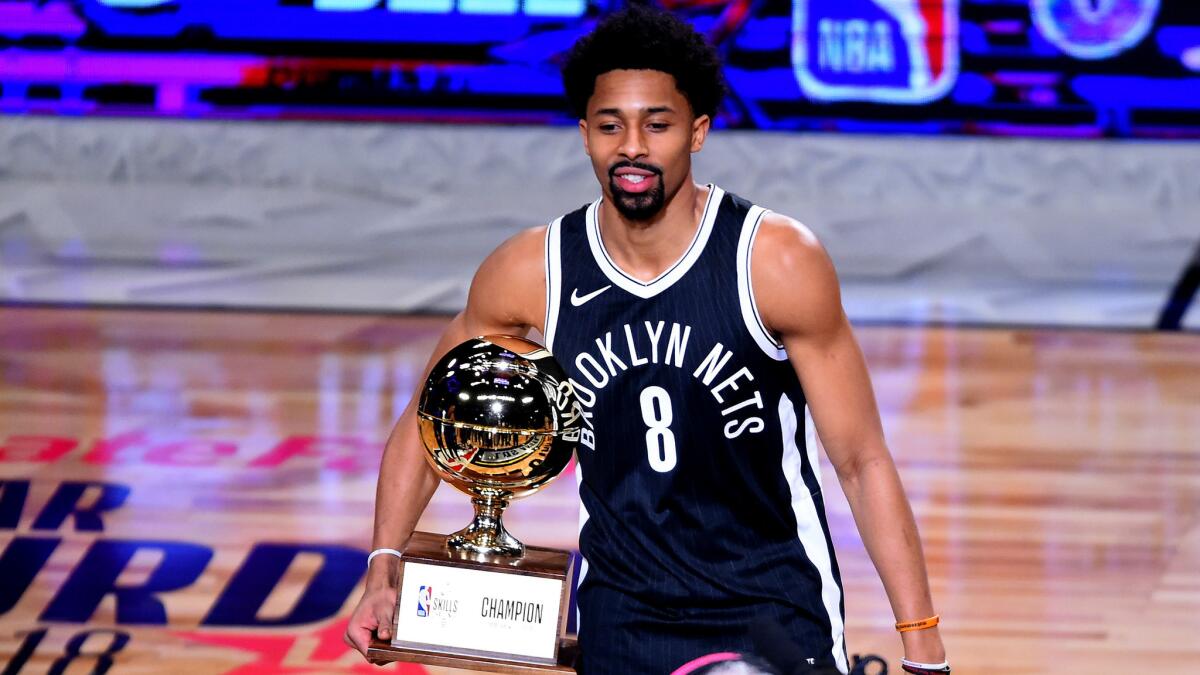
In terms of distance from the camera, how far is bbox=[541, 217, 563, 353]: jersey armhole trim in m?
2.09

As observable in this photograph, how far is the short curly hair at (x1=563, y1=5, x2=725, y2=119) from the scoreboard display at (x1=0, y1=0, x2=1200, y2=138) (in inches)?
283

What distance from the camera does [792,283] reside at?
197 cm

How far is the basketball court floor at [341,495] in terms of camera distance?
11.3 ft

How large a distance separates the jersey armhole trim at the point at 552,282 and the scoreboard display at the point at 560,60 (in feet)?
23.4

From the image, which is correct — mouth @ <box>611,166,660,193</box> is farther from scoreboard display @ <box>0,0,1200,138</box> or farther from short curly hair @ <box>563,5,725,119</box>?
scoreboard display @ <box>0,0,1200,138</box>

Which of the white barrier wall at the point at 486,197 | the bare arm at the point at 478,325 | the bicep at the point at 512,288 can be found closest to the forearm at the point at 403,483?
the bare arm at the point at 478,325

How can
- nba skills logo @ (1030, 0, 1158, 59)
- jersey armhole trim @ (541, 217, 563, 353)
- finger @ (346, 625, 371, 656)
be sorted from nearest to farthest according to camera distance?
1. finger @ (346, 625, 371, 656)
2. jersey armhole trim @ (541, 217, 563, 353)
3. nba skills logo @ (1030, 0, 1158, 59)

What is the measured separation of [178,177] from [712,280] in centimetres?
815

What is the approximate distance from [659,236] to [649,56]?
249 millimetres

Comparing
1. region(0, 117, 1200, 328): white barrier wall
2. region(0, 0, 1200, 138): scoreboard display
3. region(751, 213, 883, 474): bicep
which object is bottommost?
region(751, 213, 883, 474): bicep

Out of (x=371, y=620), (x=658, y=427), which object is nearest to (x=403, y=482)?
(x=371, y=620)

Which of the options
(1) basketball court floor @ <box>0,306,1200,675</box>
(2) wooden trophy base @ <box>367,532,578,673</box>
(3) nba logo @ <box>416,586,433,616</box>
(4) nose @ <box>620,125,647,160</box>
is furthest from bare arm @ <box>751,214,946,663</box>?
(1) basketball court floor @ <box>0,306,1200,675</box>

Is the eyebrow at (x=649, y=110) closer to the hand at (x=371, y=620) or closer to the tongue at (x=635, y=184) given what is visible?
the tongue at (x=635, y=184)

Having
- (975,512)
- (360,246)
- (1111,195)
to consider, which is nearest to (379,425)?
(975,512)
